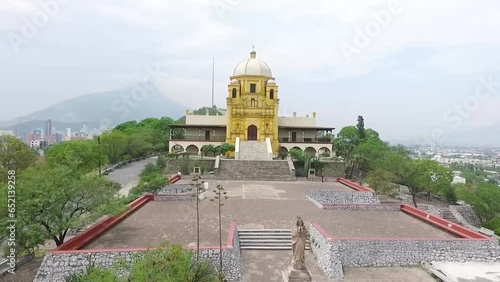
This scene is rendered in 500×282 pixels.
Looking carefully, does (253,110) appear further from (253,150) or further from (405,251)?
(405,251)

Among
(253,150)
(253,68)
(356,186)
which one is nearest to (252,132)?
(253,150)

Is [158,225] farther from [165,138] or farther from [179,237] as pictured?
[165,138]

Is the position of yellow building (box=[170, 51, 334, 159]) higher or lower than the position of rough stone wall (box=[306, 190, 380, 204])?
higher

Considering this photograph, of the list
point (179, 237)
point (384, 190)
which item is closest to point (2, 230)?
point (179, 237)

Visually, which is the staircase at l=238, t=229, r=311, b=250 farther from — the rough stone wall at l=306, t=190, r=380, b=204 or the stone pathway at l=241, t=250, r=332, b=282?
the rough stone wall at l=306, t=190, r=380, b=204

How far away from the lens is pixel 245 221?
609 inches

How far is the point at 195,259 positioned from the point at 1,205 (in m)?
6.10

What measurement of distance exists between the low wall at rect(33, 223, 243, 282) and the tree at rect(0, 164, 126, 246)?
0.80m

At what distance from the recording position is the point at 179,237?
42.4 ft

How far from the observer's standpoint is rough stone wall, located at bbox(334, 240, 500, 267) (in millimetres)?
12336

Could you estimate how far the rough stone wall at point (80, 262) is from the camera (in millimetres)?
10617

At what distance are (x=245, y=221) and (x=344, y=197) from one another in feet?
27.9

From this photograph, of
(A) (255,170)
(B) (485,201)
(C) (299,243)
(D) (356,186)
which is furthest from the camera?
(A) (255,170)

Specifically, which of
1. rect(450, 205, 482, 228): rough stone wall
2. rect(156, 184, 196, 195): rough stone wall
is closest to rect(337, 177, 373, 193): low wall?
rect(450, 205, 482, 228): rough stone wall
